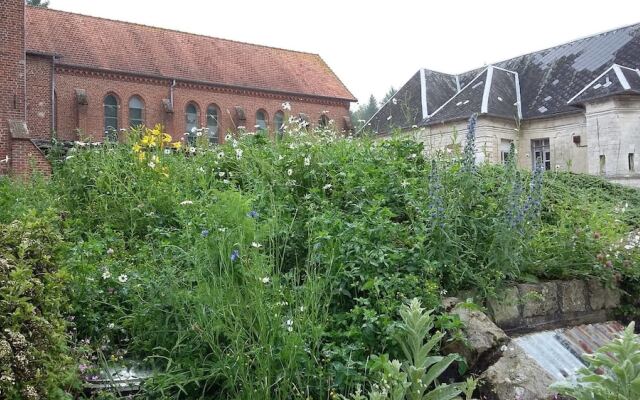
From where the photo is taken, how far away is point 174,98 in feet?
107

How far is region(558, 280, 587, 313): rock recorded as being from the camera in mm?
4434

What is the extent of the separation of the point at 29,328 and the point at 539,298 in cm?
333

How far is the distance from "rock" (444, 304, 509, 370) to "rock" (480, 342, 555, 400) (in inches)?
3.2

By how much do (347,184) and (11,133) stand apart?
14.3 meters

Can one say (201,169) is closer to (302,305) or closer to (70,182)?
(70,182)

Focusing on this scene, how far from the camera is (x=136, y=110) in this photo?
3178 cm

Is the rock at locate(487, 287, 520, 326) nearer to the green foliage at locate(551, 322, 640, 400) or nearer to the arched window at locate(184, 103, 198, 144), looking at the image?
the green foliage at locate(551, 322, 640, 400)

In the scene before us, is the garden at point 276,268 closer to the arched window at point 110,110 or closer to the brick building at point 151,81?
the brick building at point 151,81

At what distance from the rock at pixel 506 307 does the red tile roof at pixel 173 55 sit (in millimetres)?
28759

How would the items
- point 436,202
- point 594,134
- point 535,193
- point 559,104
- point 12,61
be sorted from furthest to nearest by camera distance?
point 559,104 → point 594,134 → point 12,61 → point 535,193 → point 436,202

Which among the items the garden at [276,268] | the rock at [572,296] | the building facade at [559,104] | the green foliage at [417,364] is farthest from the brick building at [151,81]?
the green foliage at [417,364]

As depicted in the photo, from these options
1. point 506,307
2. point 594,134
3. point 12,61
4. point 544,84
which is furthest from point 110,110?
point 506,307

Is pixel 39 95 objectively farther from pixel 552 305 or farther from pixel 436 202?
pixel 552 305

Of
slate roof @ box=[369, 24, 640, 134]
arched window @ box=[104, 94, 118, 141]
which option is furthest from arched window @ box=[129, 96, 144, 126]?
slate roof @ box=[369, 24, 640, 134]
